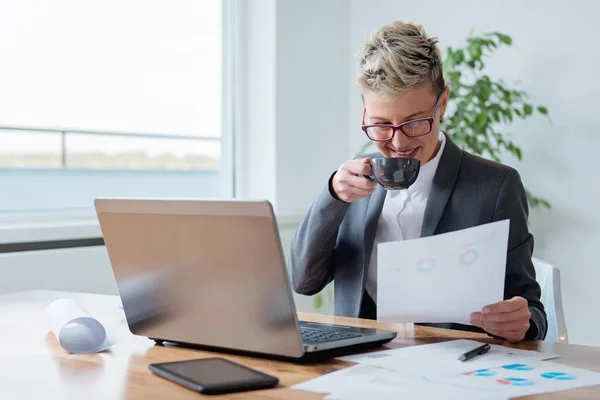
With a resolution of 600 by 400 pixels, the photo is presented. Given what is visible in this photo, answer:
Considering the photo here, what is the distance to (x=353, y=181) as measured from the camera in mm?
1494

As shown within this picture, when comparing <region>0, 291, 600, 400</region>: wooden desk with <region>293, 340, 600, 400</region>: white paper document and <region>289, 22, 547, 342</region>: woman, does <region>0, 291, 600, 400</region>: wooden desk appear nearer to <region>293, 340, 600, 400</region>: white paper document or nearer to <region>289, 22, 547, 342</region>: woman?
<region>293, 340, 600, 400</region>: white paper document

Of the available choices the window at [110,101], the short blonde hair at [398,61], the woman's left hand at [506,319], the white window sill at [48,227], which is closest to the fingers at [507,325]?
the woman's left hand at [506,319]

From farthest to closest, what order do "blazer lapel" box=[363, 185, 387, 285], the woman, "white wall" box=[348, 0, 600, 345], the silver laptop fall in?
"white wall" box=[348, 0, 600, 345], "blazer lapel" box=[363, 185, 387, 285], the woman, the silver laptop

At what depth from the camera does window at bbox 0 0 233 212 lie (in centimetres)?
261

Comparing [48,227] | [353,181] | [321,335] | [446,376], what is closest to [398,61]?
[353,181]

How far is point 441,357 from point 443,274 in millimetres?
159

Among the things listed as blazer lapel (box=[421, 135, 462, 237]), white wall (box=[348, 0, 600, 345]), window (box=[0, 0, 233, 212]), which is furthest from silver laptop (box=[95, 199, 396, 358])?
white wall (box=[348, 0, 600, 345])

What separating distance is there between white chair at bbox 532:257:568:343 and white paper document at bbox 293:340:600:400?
544 millimetres

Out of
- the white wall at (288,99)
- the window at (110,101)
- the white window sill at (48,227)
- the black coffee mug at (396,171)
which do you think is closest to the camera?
the black coffee mug at (396,171)

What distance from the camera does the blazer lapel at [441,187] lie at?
1654 mm

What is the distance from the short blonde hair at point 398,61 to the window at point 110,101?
1.46m

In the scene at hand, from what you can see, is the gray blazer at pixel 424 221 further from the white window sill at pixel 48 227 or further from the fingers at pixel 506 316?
the white window sill at pixel 48 227

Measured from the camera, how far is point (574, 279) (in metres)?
2.85

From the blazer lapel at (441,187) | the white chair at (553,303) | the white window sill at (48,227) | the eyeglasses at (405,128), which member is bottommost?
the white chair at (553,303)
